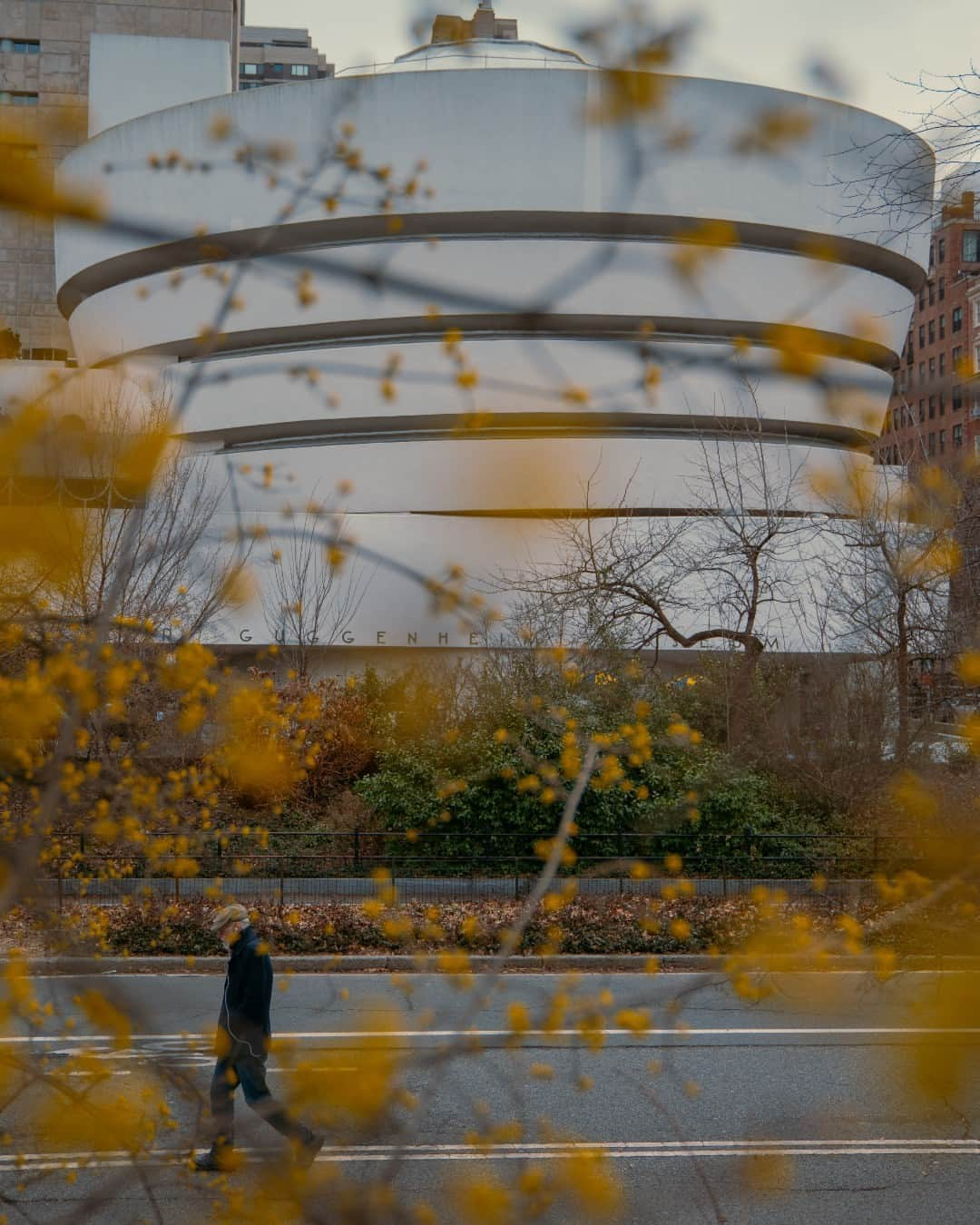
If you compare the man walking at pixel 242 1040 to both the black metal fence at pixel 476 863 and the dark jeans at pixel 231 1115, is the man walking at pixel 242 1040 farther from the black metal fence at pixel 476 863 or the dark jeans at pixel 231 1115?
the black metal fence at pixel 476 863

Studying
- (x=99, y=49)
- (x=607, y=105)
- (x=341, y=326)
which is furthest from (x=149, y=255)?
(x=607, y=105)

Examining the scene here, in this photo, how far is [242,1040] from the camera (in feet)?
11.9

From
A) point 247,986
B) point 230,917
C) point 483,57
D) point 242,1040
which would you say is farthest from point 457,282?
point 242,1040

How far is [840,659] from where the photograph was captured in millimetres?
16188

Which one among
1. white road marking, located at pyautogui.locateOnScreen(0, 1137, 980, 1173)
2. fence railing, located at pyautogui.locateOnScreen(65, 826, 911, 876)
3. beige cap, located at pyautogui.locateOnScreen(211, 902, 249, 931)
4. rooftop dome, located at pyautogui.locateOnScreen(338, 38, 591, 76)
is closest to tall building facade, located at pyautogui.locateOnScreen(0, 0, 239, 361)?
rooftop dome, located at pyautogui.locateOnScreen(338, 38, 591, 76)

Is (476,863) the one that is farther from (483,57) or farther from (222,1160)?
(483,57)

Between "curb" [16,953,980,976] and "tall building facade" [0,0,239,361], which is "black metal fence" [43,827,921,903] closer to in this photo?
"curb" [16,953,980,976]

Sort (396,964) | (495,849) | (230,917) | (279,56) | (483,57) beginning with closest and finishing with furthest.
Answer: (230,917) → (396,964) → (495,849) → (483,57) → (279,56)

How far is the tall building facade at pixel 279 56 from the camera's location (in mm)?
101438

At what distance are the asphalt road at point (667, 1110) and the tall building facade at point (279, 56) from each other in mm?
102595

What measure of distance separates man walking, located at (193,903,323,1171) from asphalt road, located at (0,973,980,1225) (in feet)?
0.48

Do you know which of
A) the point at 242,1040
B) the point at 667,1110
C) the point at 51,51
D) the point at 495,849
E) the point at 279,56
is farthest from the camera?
the point at 279,56

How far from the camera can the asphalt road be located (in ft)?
18.1

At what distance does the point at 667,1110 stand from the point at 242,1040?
2.67m
